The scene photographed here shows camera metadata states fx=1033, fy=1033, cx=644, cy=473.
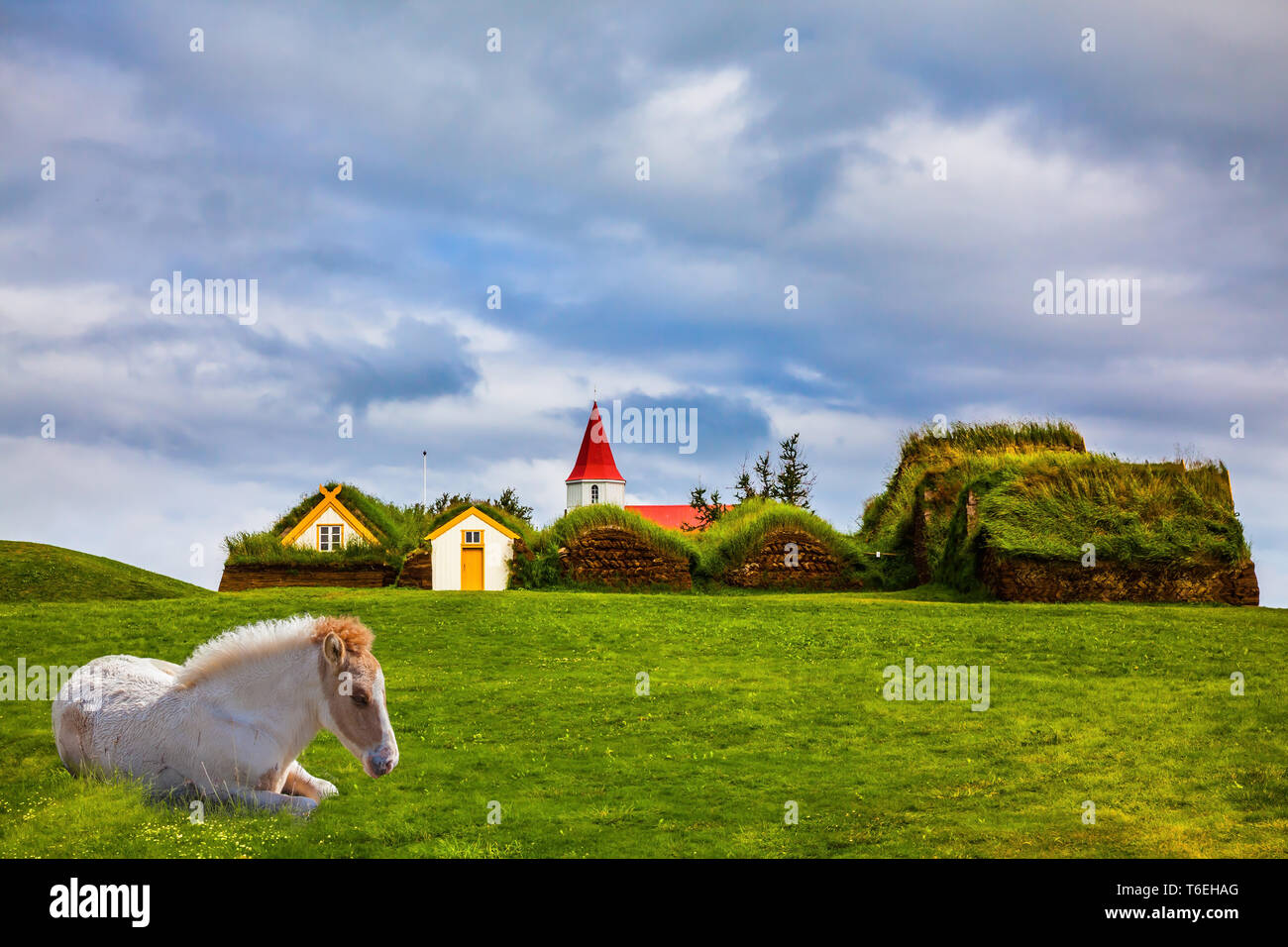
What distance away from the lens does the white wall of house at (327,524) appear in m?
37.7

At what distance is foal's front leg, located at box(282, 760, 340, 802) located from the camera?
26.4 feet

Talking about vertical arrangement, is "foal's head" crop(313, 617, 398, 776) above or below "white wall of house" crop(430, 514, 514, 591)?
below

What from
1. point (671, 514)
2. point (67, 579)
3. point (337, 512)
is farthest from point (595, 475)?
point (67, 579)

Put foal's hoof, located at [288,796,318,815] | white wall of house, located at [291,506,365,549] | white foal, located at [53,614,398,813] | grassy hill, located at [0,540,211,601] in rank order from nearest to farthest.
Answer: white foal, located at [53,614,398,813], foal's hoof, located at [288,796,318,815], grassy hill, located at [0,540,211,601], white wall of house, located at [291,506,365,549]

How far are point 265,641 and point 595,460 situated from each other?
78.4 metres

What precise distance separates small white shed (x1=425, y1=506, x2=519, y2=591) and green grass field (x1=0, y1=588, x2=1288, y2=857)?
14.0 meters


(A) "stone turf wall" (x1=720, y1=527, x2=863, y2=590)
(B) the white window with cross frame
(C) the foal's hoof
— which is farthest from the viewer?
(B) the white window with cross frame

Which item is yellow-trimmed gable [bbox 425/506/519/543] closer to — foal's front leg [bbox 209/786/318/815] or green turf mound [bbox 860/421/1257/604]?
green turf mound [bbox 860/421/1257/604]

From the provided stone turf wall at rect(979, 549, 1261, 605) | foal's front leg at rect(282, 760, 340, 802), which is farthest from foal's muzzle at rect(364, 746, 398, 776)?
stone turf wall at rect(979, 549, 1261, 605)

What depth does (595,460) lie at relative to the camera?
86125mm

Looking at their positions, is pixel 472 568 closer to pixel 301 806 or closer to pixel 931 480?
pixel 931 480
